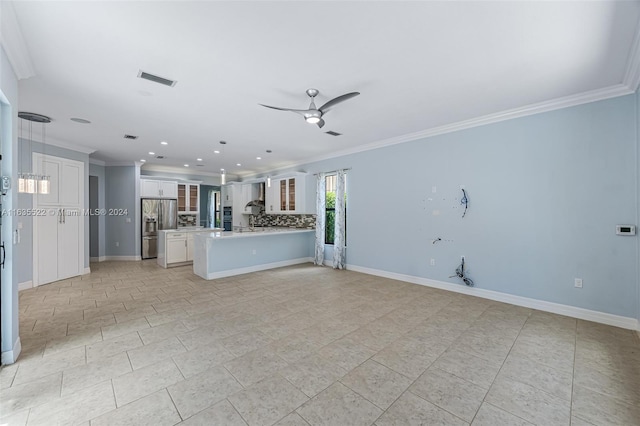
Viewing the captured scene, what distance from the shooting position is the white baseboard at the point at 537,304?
3211 mm

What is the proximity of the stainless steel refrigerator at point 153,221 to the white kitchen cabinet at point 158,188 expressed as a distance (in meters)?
0.17

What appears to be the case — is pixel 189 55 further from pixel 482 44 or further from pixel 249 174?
pixel 249 174

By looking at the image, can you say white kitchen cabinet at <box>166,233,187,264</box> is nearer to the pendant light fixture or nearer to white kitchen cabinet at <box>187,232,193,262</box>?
white kitchen cabinet at <box>187,232,193,262</box>

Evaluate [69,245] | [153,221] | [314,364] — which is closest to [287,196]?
[153,221]

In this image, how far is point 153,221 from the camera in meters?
7.89

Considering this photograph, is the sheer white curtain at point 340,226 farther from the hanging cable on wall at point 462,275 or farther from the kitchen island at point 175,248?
the kitchen island at point 175,248

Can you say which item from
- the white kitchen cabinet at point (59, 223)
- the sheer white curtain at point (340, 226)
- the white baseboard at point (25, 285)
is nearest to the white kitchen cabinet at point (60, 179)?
the white kitchen cabinet at point (59, 223)

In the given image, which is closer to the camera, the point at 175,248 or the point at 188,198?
the point at 175,248

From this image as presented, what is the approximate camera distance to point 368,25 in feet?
6.98

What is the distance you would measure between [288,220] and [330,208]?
186 cm

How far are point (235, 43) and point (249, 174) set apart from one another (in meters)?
7.54

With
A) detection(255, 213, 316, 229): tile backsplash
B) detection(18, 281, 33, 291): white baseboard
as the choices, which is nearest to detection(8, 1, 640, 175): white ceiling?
detection(18, 281, 33, 291): white baseboard

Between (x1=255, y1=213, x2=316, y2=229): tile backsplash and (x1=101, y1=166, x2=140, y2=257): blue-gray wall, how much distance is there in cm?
350

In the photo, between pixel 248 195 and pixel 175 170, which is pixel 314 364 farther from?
pixel 175 170
